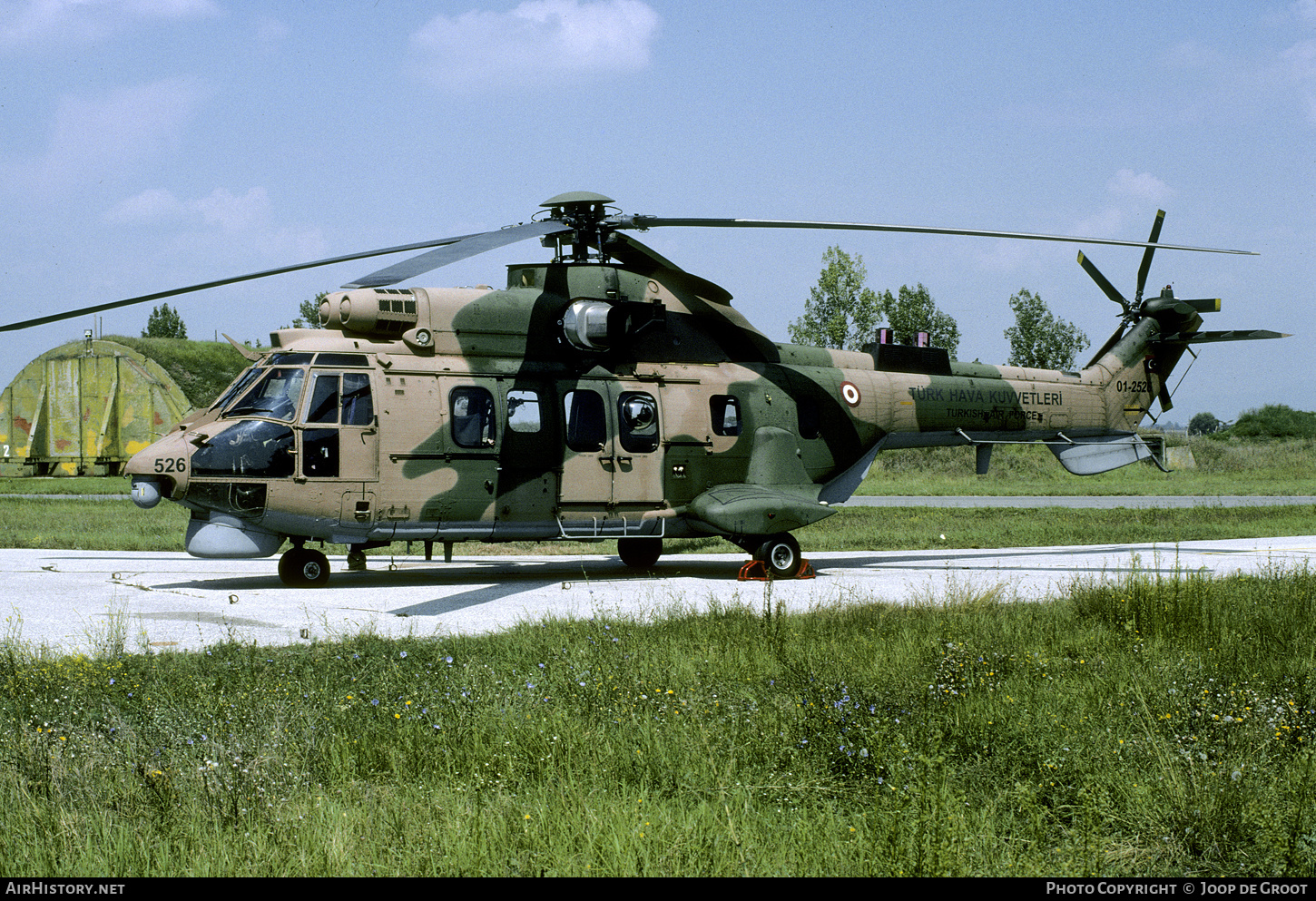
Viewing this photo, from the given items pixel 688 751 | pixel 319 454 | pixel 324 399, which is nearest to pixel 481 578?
pixel 319 454

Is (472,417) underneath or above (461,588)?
above

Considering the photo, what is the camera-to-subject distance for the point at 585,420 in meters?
14.3

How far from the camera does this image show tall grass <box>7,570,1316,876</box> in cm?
423

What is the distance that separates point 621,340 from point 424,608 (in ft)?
15.9

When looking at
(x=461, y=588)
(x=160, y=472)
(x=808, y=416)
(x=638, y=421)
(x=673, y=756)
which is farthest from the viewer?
(x=808, y=416)

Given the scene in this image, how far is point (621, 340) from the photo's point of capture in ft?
47.4

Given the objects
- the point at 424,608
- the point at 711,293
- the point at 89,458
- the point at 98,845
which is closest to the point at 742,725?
the point at 98,845

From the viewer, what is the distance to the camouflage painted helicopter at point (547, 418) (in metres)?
12.9

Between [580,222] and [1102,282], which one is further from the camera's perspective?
[1102,282]

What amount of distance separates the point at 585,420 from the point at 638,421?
770 mm

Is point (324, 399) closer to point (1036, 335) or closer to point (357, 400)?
point (357, 400)

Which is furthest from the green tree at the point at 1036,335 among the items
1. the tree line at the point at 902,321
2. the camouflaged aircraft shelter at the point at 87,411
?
the camouflaged aircraft shelter at the point at 87,411

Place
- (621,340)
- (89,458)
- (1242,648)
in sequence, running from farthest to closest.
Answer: (89,458)
(621,340)
(1242,648)
